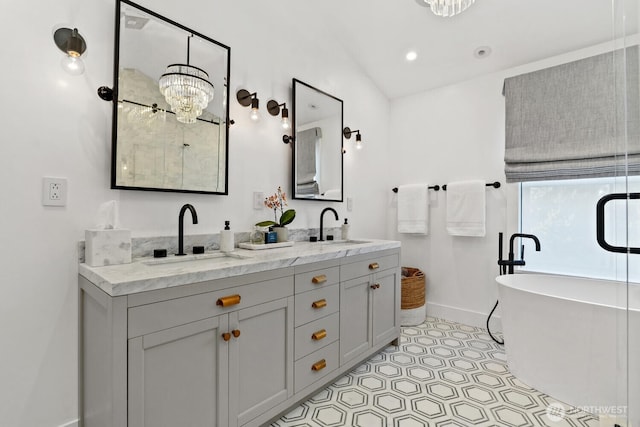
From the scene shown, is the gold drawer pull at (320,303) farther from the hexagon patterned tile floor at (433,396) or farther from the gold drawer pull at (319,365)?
the hexagon patterned tile floor at (433,396)

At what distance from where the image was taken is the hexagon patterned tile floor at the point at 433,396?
5.31 feet

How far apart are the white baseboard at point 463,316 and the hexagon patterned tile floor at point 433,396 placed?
389mm

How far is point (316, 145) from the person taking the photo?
263 cm

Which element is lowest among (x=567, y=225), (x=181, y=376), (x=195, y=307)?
(x=181, y=376)

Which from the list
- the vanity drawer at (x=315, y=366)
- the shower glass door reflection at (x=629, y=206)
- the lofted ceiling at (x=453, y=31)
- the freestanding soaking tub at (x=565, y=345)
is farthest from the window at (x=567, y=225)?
the vanity drawer at (x=315, y=366)

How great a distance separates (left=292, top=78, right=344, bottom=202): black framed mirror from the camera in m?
2.47

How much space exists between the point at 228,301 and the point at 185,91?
3.66ft

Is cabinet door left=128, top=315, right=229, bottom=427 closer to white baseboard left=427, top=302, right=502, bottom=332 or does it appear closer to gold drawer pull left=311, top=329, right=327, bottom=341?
gold drawer pull left=311, top=329, right=327, bottom=341

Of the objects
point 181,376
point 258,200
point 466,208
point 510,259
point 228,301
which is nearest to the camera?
point 181,376

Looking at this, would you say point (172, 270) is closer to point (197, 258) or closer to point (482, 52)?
point (197, 258)

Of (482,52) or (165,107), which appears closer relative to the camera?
(165,107)

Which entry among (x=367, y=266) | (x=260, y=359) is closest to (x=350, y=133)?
(x=367, y=266)

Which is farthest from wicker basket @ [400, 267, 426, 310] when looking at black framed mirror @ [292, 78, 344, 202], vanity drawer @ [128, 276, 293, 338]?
vanity drawer @ [128, 276, 293, 338]

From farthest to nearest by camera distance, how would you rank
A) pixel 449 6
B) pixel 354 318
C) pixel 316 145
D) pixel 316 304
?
1. pixel 316 145
2. pixel 354 318
3. pixel 449 6
4. pixel 316 304
